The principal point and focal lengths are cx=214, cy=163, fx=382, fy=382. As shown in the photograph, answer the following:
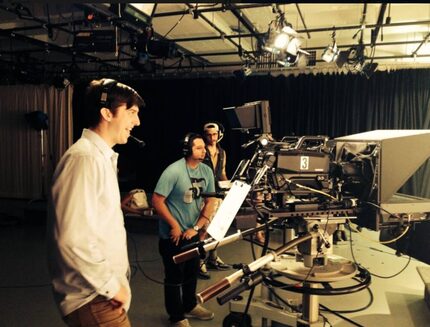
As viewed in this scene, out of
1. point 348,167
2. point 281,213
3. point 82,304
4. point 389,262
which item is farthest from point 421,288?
point 82,304

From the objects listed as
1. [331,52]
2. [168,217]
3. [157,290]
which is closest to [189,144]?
[168,217]

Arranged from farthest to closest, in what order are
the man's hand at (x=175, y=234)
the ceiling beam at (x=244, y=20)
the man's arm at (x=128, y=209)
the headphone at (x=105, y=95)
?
the man's arm at (x=128, y=209) → the ceiling beam at (x=244, y=20) → the man's hand at (x=175, y=234) → the headphone at (x=105, y=95)

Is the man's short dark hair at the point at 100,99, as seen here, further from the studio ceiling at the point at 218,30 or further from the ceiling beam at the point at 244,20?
the ceiling beam at the point at 244,20

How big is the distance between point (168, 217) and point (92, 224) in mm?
1370

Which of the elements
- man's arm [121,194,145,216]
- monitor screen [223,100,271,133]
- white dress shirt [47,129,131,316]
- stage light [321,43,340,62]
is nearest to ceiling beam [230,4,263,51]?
stage light [321,43,340,62]

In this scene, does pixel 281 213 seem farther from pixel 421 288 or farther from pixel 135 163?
pixel 135 163

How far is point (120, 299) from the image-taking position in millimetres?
1192

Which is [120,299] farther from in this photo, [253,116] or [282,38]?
[282,38]

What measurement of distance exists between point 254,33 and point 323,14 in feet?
2.70

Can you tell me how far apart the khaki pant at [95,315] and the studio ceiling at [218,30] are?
2326 mm

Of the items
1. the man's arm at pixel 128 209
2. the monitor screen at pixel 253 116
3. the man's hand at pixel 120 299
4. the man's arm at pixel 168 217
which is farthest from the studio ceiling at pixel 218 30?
the man's hand at pixel 120 299

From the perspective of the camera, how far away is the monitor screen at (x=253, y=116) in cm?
175

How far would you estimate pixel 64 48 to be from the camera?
5.54 meters

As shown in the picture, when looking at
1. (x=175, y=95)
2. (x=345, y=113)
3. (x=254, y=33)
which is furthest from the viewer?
(x=175, y=95)
